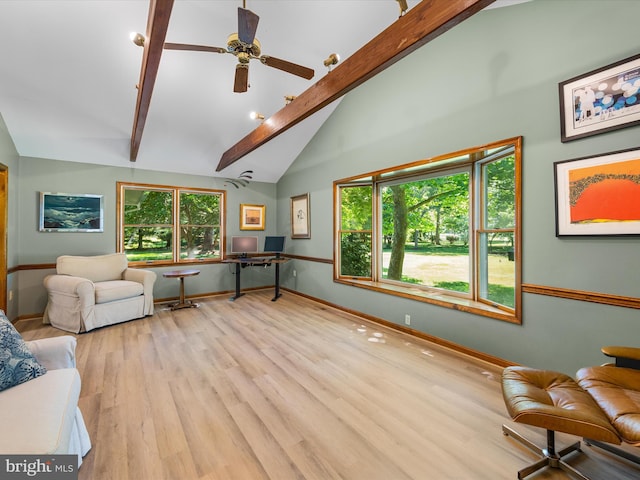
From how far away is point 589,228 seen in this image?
6.67 feet

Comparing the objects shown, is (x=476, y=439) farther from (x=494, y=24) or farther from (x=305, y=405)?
(x=494, y=24)

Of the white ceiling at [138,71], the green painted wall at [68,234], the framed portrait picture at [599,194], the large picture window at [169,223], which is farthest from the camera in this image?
the large picture window at [169,223]

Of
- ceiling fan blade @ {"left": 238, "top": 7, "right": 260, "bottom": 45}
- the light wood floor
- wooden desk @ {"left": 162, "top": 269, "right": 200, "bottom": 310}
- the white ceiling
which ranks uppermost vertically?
the white ceiling

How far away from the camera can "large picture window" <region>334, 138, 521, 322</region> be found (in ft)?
8.95

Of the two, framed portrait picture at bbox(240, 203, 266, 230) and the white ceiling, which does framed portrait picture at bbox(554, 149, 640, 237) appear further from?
framed portrait picture at bbox(240, 203, 266, 230)

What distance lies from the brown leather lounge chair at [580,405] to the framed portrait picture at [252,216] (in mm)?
5134

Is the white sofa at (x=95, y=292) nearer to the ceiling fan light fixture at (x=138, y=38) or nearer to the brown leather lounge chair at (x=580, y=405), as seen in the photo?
the ceiling fan light fixture at (x=138, y=38)

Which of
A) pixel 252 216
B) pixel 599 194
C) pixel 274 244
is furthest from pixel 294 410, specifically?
pixel 252 216

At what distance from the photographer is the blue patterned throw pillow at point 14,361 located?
132 centimetres

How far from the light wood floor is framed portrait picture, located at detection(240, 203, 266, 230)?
2874 millimetres

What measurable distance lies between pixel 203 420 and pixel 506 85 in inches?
144

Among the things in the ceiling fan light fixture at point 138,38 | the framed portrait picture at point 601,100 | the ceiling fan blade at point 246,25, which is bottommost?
the framed portrait picture at point 601,100

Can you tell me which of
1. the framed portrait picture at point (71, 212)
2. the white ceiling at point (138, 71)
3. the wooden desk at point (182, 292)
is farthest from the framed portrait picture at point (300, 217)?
the framed portrait picture at point (71, 212)

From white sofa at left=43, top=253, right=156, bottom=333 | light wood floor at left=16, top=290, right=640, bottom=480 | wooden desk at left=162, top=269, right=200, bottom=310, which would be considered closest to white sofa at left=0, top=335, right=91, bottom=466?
light wood floor at left=16, top=290, right=640, bottom=480
